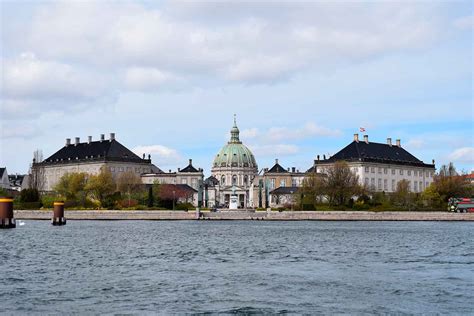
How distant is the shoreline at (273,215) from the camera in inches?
4697

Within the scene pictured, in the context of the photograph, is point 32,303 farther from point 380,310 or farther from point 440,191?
point 440,191

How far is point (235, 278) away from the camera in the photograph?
37.3 m

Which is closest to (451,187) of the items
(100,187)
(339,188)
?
(339,188)

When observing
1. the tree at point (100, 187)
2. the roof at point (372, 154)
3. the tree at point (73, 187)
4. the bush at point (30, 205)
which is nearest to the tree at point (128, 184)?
the tree at point (100, 187)

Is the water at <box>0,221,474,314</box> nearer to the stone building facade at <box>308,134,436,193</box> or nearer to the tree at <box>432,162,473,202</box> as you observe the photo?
the tree at <box>432,162,473,202</box>

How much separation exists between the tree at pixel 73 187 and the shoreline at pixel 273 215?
1686 centimetres

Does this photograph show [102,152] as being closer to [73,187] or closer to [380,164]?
[73,187]

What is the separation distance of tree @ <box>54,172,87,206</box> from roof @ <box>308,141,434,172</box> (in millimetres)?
61409

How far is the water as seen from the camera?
29.5 metres

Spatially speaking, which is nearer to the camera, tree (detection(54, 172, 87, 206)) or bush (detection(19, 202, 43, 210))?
bush (detection(19, 202, 43, 210))

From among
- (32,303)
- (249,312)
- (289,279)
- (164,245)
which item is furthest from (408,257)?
(32,303)

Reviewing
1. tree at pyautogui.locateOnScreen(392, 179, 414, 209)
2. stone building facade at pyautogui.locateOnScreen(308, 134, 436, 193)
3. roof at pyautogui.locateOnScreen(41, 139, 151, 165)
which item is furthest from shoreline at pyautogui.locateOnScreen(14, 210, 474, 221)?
roof at pyautogui.locateOnScreen(41, 139, 151, 165)

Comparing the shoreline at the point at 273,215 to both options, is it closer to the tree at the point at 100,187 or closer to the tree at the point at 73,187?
the tree at the point at 73,187

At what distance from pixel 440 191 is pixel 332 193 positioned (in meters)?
20.4
